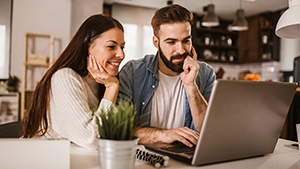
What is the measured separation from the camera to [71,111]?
42.3 inches

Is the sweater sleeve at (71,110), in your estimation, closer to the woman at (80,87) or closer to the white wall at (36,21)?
the woman at (80,87)

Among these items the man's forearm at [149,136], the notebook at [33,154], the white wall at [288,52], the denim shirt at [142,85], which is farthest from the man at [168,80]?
the white wall at [288,52]

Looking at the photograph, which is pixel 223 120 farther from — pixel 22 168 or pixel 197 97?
pixel 197 97

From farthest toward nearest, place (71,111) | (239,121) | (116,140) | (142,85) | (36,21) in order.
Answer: (36,21) < (142,85) < (71,111) < (239,121) < (116,140)

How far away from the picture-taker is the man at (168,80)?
1472 millimetres

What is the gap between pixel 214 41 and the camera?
671cm

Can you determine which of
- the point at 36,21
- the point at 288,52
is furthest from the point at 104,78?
the point at 288,52

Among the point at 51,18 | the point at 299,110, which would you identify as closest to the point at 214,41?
the point at 299,110

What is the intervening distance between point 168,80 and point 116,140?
99 cm

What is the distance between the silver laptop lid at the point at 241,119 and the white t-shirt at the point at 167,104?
0.62 m

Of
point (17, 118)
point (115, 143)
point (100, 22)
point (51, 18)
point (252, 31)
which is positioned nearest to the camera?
point (115, 143)

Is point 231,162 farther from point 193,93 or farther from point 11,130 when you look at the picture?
point 11,130

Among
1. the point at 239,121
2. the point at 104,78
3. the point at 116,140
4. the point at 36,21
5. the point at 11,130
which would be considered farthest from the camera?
the point at 36,21

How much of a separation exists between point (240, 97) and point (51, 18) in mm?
4336
